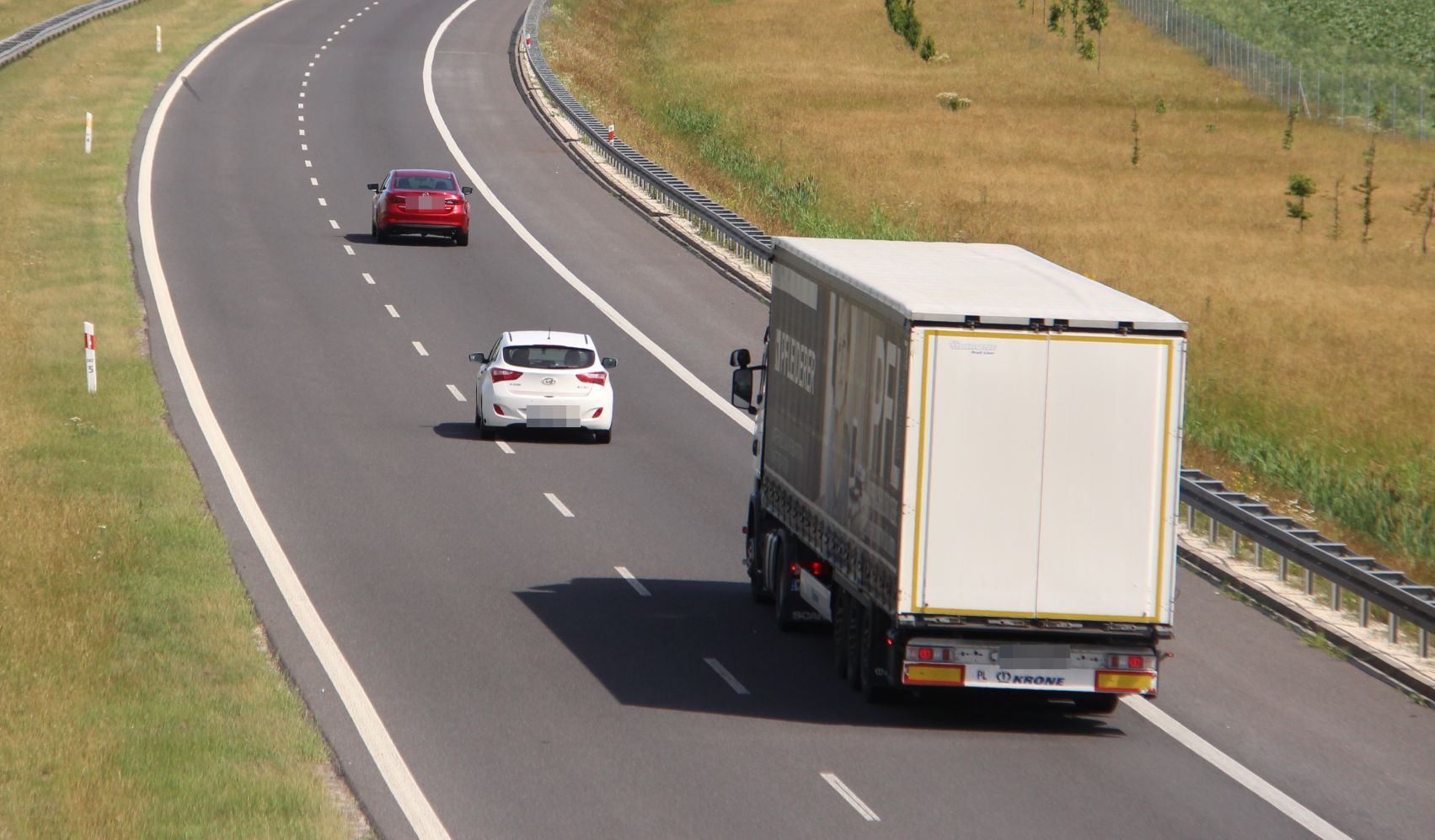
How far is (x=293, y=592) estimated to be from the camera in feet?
58.2

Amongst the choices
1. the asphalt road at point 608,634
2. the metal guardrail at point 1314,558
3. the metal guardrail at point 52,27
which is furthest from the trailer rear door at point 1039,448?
the metal guardrail at point 52,27

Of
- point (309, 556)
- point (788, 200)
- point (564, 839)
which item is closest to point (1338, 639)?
point (564, 839)

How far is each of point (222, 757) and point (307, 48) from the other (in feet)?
204

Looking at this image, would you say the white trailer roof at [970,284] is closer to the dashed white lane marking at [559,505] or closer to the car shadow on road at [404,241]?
the dashed white lane marking at [559,505]

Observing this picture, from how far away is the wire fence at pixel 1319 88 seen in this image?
73.7 m

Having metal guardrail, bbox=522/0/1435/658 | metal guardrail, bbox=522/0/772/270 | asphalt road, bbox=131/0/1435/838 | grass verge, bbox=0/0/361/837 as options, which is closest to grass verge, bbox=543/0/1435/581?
metal guardrail, bbox=522/0/772/270

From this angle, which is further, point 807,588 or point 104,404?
point 104,404

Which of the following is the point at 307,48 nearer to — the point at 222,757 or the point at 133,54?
the point at 133,54

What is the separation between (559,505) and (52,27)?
5240 cm

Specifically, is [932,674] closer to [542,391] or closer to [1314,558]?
[1314,558]

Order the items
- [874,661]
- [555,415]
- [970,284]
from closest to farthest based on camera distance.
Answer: [874,661], [970,284], [555,415]

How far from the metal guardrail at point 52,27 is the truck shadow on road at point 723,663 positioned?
162ft

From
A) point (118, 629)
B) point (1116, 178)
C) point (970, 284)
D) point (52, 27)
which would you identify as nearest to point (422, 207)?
point (1116, 178)

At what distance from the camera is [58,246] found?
3847 cm
